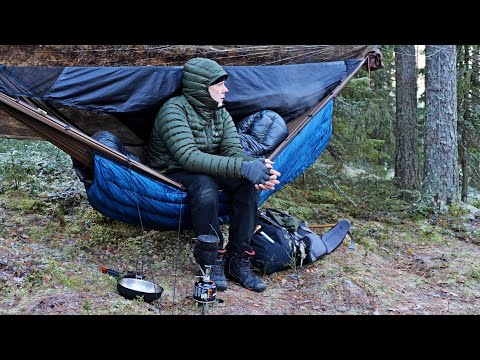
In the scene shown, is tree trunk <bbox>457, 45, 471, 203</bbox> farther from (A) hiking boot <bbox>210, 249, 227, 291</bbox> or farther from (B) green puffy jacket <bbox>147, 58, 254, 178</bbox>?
(A) hiking boot <bbox>210, 249, 227, 291</bbox>

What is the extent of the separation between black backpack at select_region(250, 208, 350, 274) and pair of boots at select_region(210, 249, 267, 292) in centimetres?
19

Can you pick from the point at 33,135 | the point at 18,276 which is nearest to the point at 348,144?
the point at 33,135

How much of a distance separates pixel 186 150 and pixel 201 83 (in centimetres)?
42

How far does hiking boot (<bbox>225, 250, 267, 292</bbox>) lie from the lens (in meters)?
3.09

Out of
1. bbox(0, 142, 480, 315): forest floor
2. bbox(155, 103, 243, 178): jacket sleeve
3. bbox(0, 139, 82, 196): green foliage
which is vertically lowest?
bbox(0, 142, 480, 315): forest floor

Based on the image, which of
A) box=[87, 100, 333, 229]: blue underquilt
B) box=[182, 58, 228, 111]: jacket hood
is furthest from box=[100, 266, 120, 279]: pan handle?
box=[182, 58, 228, 111]: jacket hood

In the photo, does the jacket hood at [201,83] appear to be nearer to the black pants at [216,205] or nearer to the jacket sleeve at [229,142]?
the jacket sleeve at [229,142]

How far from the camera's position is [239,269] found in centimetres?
312

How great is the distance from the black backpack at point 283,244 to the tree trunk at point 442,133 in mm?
1594

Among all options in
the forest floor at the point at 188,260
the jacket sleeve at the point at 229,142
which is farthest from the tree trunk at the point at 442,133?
the jacket sleeve at the point at 229,142

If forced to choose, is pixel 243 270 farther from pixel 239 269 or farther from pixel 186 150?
pixel 186 150

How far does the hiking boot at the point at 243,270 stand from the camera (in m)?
3.09
